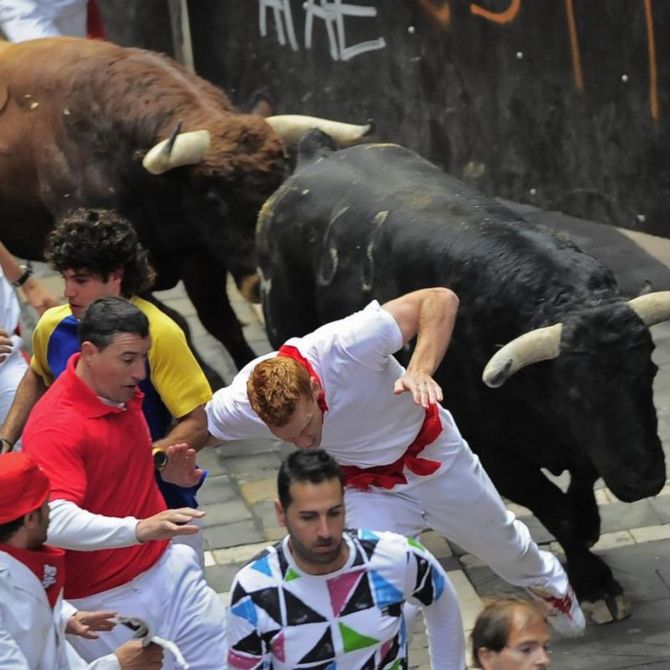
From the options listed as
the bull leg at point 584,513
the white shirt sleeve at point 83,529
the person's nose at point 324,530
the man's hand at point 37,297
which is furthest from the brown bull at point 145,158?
the person's nose at point 324,530

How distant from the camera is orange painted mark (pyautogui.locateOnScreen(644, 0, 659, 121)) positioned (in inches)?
363

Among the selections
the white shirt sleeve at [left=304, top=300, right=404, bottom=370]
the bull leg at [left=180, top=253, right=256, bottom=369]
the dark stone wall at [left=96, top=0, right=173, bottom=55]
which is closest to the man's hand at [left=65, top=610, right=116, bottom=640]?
the white shirt sleeve at [left=304, top=300, right=404, bottom=370]

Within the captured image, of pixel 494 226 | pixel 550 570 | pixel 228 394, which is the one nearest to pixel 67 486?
pixel 228 394

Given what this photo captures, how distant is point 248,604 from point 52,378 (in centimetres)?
174

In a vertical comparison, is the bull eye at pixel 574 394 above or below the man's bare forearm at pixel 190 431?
below

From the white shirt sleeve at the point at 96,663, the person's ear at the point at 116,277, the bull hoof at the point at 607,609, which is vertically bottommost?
the bull hoof at the point at 607,609

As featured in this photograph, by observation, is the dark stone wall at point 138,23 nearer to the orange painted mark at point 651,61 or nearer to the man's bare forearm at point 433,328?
the orange painted mark at point 651,61

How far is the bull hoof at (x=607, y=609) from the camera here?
22.2 ft

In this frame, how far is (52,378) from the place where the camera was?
605cm

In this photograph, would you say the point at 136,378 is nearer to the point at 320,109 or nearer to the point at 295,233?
the point at 295,233

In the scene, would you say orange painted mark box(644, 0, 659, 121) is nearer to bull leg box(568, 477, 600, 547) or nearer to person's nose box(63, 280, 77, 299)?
bull leg box(568, 477, 600, 547)

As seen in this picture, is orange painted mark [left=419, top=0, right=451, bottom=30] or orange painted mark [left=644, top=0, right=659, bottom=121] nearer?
orange painted mark [left=644, top=0, right=659, bottom=121]

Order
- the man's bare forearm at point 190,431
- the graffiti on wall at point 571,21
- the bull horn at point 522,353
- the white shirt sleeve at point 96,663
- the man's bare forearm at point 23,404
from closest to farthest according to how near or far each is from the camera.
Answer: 1. the white shirt sleeve at point 96,663
2. the man's bare forearm at point 190,431
3. the man's bare forearm at point 23,404
4. the bull horn at point 522,353
5. the graffiti on wall at point 571,21

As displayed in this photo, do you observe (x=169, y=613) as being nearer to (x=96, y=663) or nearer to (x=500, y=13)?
(x=96, y=663)
